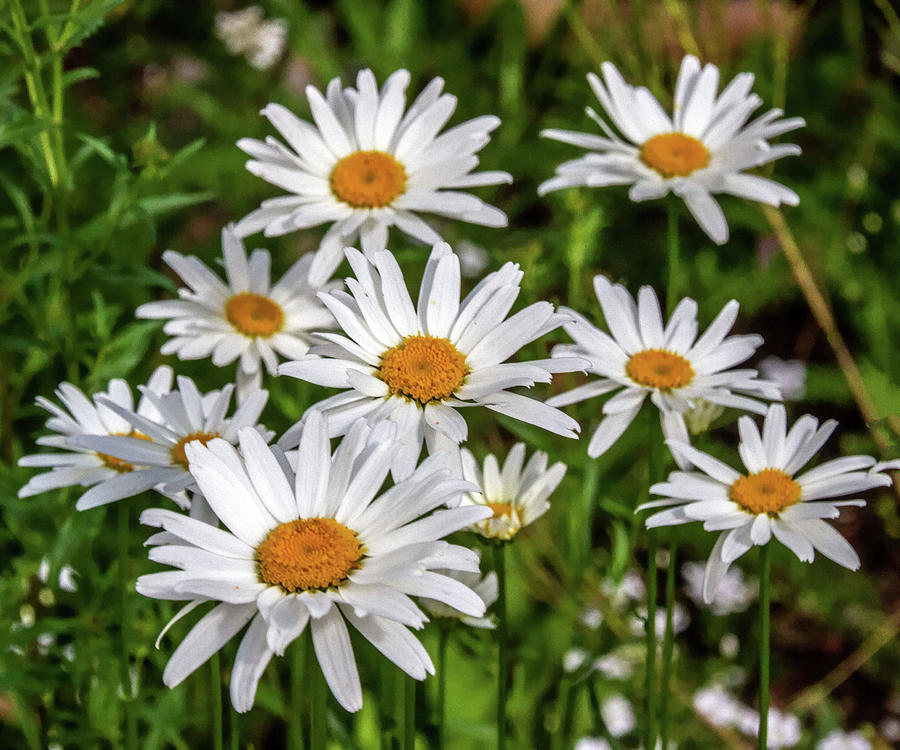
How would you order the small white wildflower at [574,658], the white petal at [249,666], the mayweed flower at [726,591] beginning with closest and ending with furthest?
the white petal at [249,666]
the small white wildflower at [574,658]
the mayweed flower at [726,591]

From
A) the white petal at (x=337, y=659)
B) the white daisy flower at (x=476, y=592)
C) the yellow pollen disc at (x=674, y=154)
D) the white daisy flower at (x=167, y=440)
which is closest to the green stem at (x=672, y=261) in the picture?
the yellow pollen disc at (x=674, y=154)

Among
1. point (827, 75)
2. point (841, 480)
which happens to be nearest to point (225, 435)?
point (841, 480)

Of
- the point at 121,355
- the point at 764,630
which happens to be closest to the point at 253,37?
the point at 121,355

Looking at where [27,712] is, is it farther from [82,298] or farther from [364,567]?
[82,298]

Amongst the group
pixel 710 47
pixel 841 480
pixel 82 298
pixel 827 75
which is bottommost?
pixel 841 480

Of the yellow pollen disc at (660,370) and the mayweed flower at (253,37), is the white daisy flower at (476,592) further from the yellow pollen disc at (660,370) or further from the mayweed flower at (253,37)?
the mayweed flower at (253,37)

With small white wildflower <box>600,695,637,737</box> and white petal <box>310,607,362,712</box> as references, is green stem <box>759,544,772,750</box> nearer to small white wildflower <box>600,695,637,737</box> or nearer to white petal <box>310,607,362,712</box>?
white petal <box>310,607,362,712</box>

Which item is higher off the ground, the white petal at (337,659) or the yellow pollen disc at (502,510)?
the yellow pollen disc at (502,510)

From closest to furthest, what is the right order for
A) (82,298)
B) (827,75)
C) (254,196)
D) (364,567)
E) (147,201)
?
(364,567) → (147,201) → (82,298) → (254,196) → (827,75)
